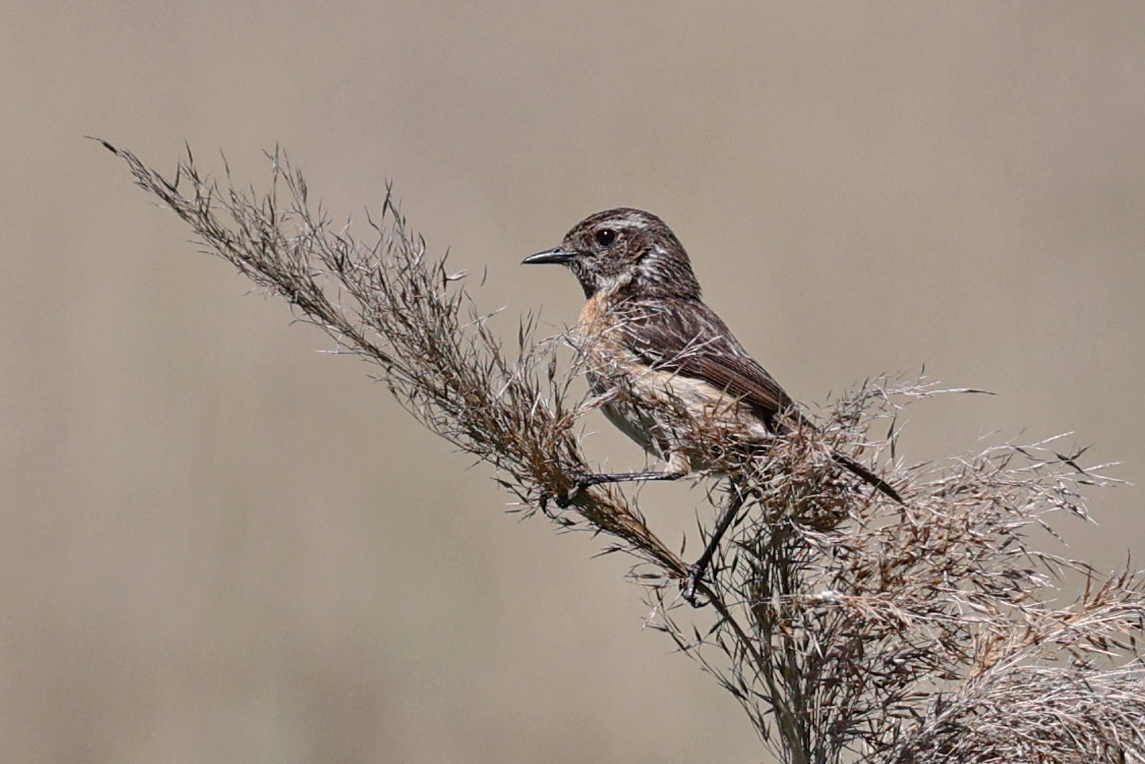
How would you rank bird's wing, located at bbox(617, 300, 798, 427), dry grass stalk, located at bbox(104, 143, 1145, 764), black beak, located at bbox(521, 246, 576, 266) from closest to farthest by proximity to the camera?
1. dry grass stalk, located at bbox(104, 143, 1145, 764)
2. bird's wing, located at bbox(617, 300, 798, 427)
3. black beak, located at bbox(521, 246, 576, 266)

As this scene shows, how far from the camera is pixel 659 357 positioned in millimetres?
2244

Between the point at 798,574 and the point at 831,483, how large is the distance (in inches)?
5.6

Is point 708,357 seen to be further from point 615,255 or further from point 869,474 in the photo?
point 869,474

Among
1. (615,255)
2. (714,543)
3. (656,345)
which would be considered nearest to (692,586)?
(714,543)

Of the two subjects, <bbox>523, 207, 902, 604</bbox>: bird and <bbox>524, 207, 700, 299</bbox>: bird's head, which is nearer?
<bbox>523, 207, 902, 604</bbox>: bird

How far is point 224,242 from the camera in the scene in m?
1.70

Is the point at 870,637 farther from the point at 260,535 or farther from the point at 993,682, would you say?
the point at 260,535

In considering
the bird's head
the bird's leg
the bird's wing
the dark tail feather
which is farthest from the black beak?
the dark tail feather

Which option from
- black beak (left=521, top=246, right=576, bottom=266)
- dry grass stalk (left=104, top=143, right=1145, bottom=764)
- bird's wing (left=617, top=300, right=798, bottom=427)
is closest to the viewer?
dry grass stalk (left=104, top=143, right=1145, bottom=764)

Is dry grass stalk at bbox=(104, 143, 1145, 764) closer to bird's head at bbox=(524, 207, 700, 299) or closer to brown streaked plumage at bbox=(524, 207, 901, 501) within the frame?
brown streaked plumage at bbox=(524, 207, 901, 501)

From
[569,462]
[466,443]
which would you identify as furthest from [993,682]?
[466,443]

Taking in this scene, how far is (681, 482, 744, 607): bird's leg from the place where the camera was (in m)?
1.99

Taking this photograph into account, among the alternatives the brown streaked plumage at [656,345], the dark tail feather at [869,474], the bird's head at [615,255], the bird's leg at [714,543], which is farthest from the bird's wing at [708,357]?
the dark tail feather at [869,474]

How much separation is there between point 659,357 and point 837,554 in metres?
0.51
